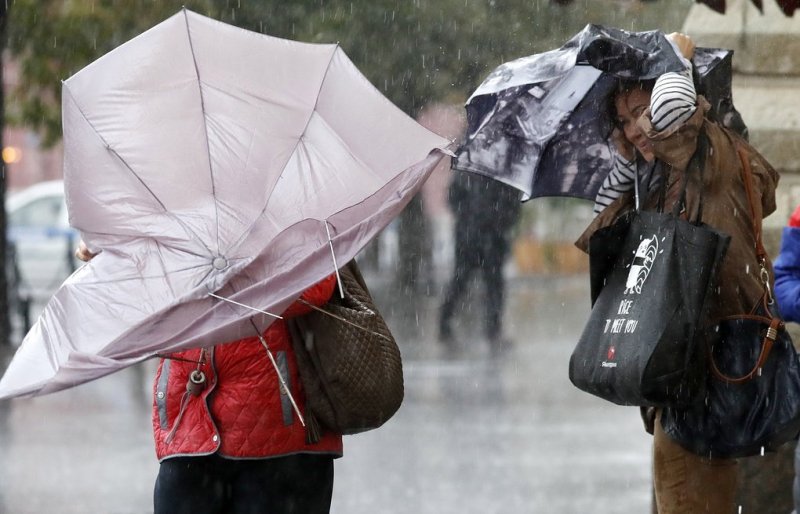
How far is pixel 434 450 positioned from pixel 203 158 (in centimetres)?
544

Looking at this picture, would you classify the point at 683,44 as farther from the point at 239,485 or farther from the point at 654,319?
the point at 239,485

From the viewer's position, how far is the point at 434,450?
9242mm

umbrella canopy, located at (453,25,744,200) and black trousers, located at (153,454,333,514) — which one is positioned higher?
umbrella canopy, located at (453,25,744,200)

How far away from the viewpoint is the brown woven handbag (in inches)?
163

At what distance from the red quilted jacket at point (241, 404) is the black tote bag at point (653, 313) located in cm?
90

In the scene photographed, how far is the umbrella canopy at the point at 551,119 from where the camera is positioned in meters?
4.77

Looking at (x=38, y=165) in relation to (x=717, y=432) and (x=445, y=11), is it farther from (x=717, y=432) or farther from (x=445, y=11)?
(x=717, y=432)

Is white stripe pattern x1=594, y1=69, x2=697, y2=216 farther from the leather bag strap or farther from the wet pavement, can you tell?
the wet pavement

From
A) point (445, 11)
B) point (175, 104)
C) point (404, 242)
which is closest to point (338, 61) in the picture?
point (175, 104)

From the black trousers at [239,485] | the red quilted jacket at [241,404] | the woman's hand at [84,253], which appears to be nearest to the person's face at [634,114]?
the red quilted jacket at [241,404]

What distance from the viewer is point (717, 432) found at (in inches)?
175

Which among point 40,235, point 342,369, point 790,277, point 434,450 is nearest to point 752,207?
point 790,277

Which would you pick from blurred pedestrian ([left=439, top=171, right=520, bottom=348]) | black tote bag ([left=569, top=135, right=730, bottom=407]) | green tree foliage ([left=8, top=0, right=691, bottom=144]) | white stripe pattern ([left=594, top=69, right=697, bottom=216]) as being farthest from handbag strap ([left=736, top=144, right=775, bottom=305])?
blurred pedestrian ([left=439, top=171, right=520, bottom=348])

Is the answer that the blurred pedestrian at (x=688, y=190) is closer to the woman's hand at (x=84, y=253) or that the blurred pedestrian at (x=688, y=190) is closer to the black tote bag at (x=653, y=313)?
the black tote bag at (x=653, y=313)
